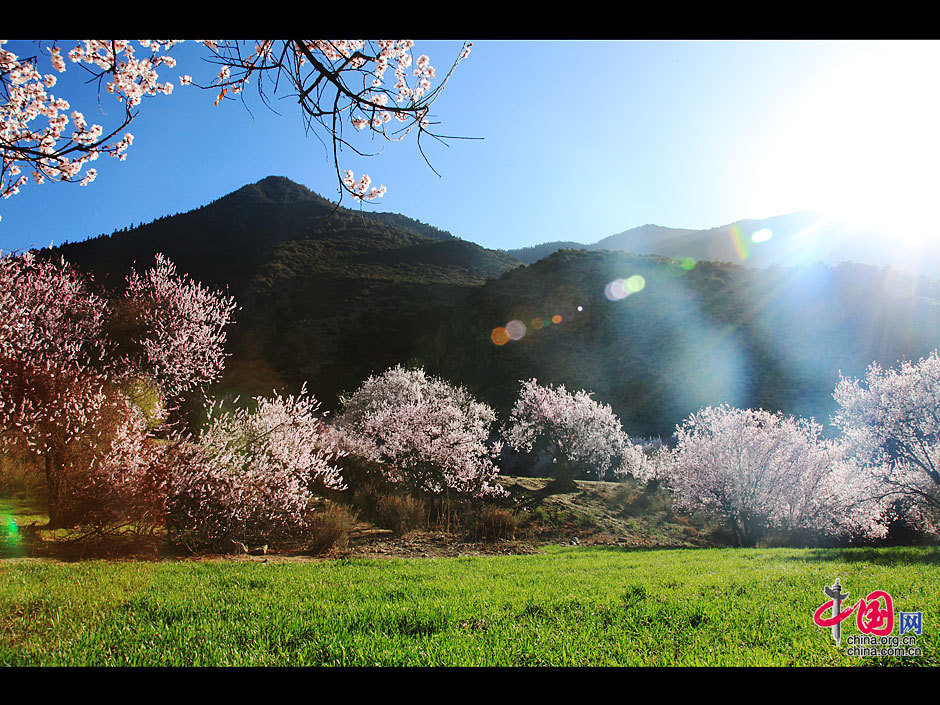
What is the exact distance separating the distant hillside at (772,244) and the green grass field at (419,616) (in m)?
107

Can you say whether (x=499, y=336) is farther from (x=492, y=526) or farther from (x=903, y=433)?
(x=903, y=433)

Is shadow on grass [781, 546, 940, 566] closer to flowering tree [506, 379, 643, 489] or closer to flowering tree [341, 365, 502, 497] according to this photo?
flowering tree [341, 365, 502, 497]

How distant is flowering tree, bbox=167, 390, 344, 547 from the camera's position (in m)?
11.0

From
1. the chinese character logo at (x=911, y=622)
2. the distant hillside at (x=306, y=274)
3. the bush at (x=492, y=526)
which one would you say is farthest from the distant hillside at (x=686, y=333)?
the chinese character logo at (x=911, y=622)

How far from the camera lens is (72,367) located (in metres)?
9.89

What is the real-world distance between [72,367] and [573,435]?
2719 centimetres

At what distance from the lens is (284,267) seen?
75.6 metres

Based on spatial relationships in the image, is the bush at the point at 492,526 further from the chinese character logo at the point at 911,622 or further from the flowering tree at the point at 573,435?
the chinese character logo at the point at 911,622

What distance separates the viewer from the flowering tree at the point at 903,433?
50.8ft

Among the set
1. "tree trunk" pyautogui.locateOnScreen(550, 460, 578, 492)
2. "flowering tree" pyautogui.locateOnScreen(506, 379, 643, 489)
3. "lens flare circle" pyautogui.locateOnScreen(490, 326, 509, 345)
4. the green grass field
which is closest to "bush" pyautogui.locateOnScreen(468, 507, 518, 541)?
"tree trunk" pyautogui.locateOnScreen(550, 460, 578, 492)
